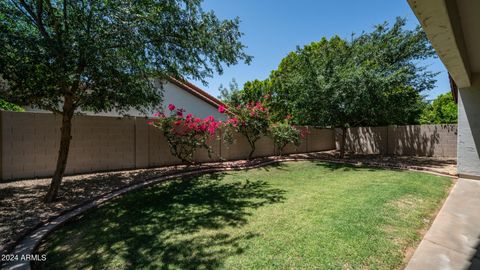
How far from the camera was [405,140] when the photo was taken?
13.2 metres

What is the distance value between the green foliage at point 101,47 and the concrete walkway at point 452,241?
5717 mm

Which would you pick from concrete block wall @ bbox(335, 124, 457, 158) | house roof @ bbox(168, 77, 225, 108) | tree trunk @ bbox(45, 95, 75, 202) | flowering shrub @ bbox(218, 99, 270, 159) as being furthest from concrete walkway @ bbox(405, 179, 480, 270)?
house roof @ bbox(168, 77, 225, 108)

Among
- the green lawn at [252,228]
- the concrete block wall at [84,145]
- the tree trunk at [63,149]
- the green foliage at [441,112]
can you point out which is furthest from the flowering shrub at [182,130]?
the green foliage at [441,112]

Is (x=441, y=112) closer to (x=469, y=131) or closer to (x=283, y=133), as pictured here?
(x=469, y=131)

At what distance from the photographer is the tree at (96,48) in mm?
4078

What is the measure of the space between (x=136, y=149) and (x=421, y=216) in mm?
7902

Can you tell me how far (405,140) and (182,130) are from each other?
1226 centimetres

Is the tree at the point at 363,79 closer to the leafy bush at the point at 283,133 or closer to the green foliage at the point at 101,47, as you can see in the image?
the leafy bush at the point at 283,133

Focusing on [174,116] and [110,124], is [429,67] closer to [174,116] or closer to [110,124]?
[174,116]

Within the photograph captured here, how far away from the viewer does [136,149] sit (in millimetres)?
8195

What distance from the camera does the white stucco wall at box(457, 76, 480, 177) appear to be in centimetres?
684

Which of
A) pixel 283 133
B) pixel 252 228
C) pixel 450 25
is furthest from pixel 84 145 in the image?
pixel 450 25

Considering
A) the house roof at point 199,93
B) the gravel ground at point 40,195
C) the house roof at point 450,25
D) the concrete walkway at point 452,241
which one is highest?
the house roof at point 199,93

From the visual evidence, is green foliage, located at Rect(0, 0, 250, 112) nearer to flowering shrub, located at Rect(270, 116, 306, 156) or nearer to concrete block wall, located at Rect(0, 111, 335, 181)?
concrete block wall, located at Rect(0, 111, 335, 181)
